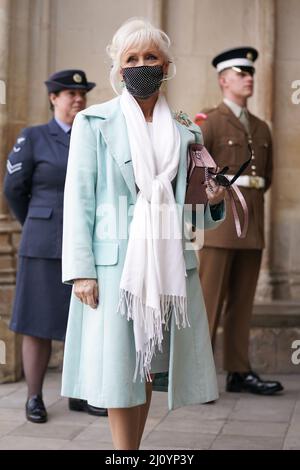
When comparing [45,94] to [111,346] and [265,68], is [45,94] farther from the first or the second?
[111,346]

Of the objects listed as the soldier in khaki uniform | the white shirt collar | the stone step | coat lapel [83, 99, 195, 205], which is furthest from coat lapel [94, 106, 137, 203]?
the stone step

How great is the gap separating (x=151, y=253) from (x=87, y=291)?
0.88 ft

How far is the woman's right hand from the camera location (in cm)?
351

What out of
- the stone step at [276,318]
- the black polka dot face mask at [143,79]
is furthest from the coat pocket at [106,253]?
the stone step at [276,318]

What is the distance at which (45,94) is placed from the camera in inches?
257

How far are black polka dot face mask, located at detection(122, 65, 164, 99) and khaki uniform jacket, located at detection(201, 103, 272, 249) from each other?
2.07m

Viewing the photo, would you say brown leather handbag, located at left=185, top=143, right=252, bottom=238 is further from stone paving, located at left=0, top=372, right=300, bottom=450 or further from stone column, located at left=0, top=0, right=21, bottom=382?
stone column, located at left=0, top=0, right=21, bottom=382

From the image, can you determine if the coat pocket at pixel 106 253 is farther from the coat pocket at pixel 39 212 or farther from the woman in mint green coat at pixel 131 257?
the coat pocket at pixel 39 212

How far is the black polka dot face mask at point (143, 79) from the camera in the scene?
3.61 m

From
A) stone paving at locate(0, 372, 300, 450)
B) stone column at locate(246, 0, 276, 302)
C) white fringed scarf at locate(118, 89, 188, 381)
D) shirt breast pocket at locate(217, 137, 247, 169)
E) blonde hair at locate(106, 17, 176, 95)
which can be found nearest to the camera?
white fringed scarf at locate(118, 89, 188, 381)

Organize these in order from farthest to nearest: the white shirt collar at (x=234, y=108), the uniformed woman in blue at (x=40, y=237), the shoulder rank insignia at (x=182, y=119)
Result: 1. the white shirt collar at (x=234, y=108)
2. the uniformed woman in blue at (x=40, y=237)
3. the shoulder rank insignia at (x=182, y=119)

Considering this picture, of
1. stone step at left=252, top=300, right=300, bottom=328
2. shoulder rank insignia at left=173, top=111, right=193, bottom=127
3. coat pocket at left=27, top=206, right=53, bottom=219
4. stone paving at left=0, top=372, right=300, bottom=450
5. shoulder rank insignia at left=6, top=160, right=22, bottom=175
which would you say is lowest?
stone paving at left=0, top=372, right=300, bottom=450

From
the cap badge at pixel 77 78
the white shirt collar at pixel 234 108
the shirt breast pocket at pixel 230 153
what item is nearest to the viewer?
the cap badge at pixel 77 78
